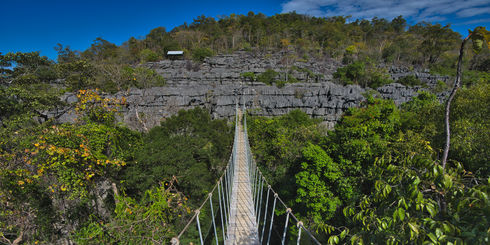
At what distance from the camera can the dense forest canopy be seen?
3.60 ft

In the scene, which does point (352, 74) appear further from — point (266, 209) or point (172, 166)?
point (266, 209)

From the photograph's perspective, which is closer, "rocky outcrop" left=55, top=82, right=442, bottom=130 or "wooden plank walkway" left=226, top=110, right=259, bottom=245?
"wooden plank walkway" left=226, top=110, right=259, bottom=245

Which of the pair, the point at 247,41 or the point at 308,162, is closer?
the point at 308,162

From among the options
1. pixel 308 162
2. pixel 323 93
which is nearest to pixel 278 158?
pixel 308 162

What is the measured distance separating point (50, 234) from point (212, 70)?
880 inches

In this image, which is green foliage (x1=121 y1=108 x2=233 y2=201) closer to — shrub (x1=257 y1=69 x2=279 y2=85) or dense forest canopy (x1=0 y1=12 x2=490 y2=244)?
dense forest canopy (x1=0 y1=12 x2=490 y2=244)

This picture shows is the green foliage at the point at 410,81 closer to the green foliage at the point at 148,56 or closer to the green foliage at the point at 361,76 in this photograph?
the green foliage at the point at 361,76

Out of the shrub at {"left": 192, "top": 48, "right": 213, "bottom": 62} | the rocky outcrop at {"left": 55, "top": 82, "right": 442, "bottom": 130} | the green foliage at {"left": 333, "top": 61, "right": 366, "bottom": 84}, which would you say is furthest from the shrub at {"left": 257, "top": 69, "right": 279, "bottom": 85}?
the shrub at {"left": 192, "top": 48, "right": 213, "bottom": 62}

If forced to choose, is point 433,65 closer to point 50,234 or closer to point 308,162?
point 308,162

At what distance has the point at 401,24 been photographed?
127ft

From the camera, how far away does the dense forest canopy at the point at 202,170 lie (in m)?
1.10

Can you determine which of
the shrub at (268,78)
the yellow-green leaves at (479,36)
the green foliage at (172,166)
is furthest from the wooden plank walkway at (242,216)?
the shrub at (268,78)

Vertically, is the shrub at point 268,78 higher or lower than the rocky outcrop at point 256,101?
higher

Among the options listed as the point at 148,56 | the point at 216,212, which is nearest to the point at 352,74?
the point at 216,212
